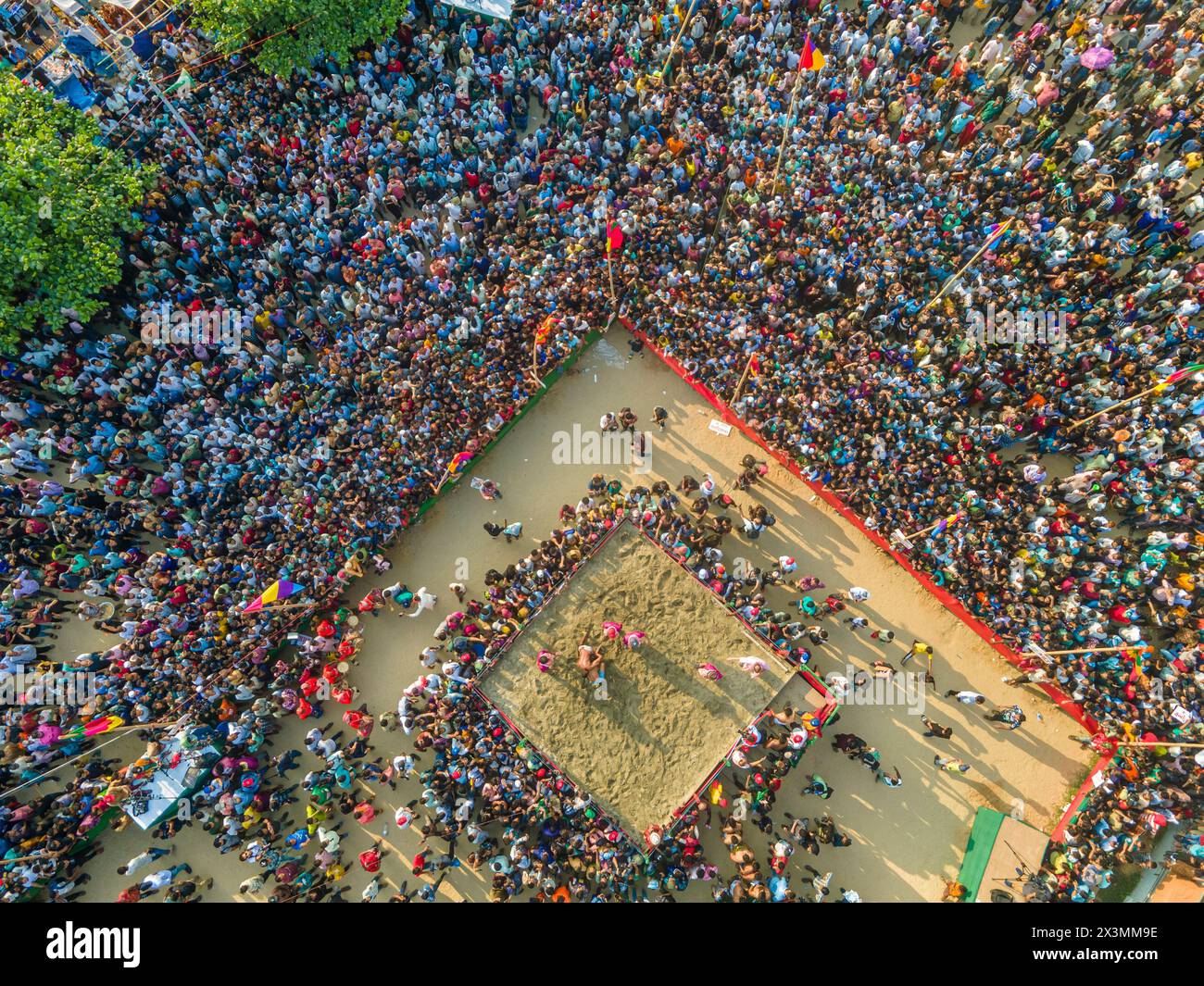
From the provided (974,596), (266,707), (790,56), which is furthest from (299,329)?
(974,596)

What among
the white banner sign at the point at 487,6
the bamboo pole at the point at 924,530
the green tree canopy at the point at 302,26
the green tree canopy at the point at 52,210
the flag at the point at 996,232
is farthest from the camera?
the white banner sign at the point at 487,6

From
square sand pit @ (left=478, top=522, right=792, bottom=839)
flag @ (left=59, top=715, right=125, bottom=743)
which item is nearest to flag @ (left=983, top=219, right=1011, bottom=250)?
square sand pit @ (left=478, top=522, right=792, bottom=839)

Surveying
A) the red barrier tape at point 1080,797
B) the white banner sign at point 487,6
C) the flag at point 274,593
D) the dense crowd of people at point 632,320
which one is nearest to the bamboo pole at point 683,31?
the dense crowd of people at point 632,320

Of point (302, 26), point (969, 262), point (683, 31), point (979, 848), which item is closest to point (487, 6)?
point (302, 26)

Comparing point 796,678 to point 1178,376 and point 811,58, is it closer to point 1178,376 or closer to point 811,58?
point 1178,376

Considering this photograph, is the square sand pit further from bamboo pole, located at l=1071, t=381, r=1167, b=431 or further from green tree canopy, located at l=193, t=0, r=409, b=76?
green tree canopy, located at l=193, t=0, r=409, b=76

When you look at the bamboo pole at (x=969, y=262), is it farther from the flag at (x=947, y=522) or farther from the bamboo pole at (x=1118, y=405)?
the flag at (x=947, y=522)

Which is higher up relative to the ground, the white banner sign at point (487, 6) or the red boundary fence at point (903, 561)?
the white banner sign at point (487, 6)
